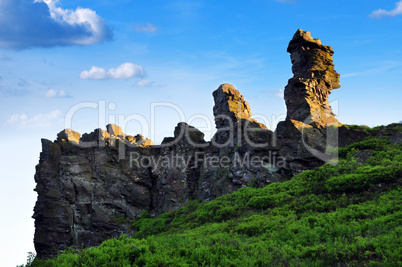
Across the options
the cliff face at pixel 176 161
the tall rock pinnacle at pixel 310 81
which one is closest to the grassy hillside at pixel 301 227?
the cliff face at pixel 176 161

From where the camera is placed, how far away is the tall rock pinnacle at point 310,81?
A: 107 ft

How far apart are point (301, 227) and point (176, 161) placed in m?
23.7

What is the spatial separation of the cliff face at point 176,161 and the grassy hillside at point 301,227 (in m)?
4.01

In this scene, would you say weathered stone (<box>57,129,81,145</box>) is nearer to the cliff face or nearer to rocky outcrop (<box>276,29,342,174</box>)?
the cliff face

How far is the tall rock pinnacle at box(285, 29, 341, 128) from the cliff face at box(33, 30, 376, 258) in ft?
0.31

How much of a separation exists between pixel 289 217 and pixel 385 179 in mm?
5850

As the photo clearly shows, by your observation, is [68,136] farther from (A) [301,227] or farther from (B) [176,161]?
(A) [301,227]

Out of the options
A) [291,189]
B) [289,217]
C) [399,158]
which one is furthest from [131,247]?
[399,158]

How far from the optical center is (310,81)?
3338 cm

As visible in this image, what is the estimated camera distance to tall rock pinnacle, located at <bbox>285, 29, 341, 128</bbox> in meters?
32.6

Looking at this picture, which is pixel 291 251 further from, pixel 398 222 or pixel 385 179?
pixel 385 179

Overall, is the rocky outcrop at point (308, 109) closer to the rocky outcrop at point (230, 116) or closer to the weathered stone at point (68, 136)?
the rocky outcrop at point (230, 116)

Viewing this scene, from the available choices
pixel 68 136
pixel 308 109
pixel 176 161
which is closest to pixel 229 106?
pixel 308 109

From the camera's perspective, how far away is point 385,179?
19.5m
